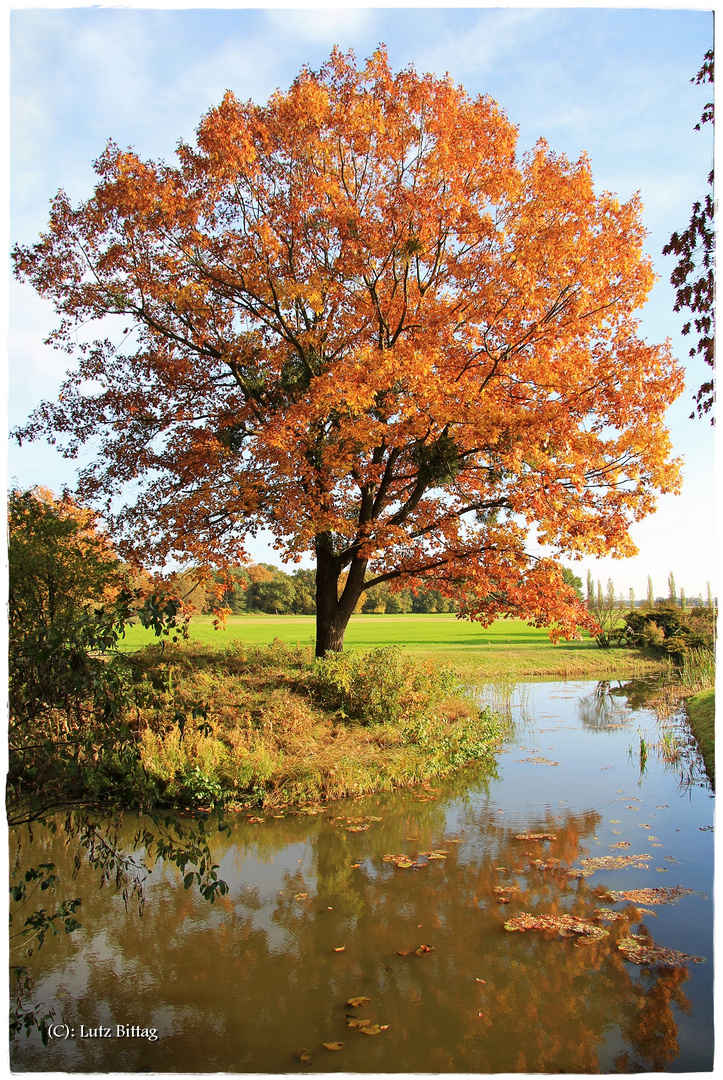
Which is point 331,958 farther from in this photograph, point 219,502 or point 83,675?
point 219,502

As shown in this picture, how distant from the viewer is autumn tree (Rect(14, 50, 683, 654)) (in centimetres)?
987

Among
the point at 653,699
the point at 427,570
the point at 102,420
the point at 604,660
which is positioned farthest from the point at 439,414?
the point at 604,660

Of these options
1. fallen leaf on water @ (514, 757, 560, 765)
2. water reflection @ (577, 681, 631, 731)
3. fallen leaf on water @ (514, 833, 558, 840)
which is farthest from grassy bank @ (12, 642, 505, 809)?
water reflection @ (577, 681, 631, 731)

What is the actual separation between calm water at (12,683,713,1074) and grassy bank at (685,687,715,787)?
105 inches

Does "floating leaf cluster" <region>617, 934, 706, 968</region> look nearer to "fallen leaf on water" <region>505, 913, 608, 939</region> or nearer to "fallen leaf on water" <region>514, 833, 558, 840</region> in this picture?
"fallen leaf on water" <region>505, 913, 608, 939</region>

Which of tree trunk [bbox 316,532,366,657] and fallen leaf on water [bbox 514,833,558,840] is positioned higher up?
tree trunk [bbox 316,532,366,657]

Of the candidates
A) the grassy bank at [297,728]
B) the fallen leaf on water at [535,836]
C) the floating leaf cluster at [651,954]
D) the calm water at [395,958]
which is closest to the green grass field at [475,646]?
the grassy bank at [297,728]

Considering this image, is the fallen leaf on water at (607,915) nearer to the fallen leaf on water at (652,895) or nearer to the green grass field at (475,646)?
the fallen leaf on water at (652,895)

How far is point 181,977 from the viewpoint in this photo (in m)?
4.63

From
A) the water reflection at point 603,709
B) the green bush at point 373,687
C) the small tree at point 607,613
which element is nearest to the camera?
the green bush at point 373,687

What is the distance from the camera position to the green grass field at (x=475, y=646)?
23344 millimetres

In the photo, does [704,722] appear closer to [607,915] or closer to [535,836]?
[535,836]

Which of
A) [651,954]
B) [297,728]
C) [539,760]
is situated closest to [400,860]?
[651,954]

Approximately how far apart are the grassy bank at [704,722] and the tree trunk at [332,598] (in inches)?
258
